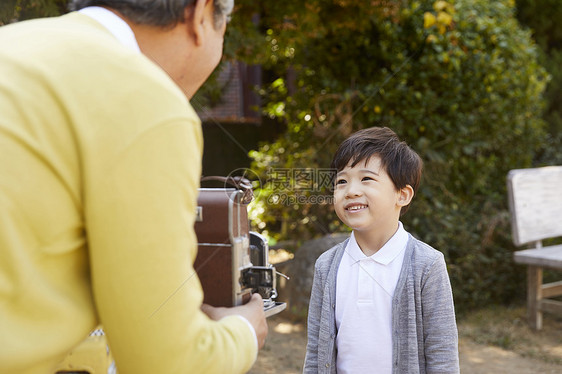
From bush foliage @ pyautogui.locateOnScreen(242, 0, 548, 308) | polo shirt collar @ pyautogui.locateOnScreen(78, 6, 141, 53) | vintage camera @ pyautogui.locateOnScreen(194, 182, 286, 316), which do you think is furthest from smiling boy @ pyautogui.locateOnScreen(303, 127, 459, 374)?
bush foliage @ pyautogui.locateOnScreen(242, 0, 548, 308)

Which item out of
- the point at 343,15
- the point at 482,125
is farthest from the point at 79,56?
the point at 482,125

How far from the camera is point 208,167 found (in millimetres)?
7473

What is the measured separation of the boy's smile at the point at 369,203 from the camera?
82.6 inches

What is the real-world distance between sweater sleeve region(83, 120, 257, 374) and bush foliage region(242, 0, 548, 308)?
4.19m

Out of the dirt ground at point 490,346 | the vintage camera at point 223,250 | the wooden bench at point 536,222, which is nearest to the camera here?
the vintage camera at point 223,250

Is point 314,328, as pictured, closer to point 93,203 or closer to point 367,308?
point 367,308

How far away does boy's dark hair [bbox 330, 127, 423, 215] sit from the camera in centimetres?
217

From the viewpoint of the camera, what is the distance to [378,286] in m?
2.01

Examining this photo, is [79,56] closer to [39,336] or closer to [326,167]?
[39,336]

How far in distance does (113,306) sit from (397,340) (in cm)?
117

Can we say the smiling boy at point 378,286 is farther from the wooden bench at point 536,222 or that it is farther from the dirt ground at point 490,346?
the wooden bench at point 536,222

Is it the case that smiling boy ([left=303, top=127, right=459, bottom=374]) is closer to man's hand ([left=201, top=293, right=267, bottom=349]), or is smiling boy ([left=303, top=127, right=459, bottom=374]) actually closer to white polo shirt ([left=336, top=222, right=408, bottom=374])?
white polo shirt ([left=336, top=222, right=408, bottom=374])

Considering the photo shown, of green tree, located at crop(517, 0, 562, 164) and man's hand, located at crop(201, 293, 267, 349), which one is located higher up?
green tree, located at crop(517, 0, 562, 164)

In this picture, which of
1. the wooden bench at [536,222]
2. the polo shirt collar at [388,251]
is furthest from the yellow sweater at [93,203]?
the wooden bench at [536,222]
